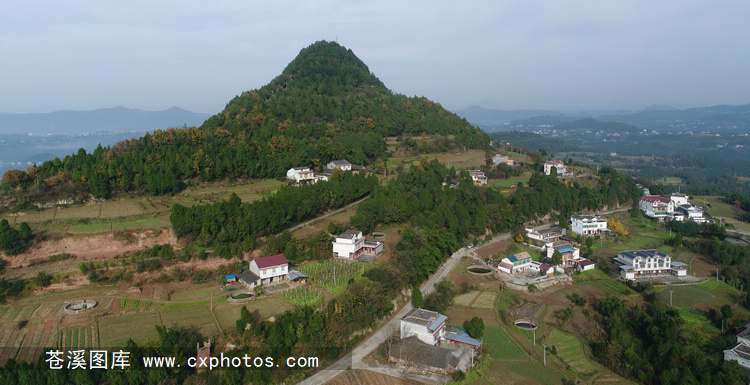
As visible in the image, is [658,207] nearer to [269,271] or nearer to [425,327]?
[425,327]

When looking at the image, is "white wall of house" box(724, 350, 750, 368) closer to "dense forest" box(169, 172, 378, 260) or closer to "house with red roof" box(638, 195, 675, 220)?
"dense forest" box(169, 172, 378, 260)

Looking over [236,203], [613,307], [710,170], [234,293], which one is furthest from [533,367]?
[710,170]

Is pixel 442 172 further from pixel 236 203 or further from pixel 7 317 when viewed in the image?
pixel 7 317

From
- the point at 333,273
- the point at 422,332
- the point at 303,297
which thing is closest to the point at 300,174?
the point at 333,273

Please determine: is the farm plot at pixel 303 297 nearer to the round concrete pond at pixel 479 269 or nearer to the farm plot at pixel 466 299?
the farm plot at pixel 466 299

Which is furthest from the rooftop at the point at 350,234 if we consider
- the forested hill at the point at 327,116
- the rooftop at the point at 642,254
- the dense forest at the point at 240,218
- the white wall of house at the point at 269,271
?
the rooftop at the point at 642,254

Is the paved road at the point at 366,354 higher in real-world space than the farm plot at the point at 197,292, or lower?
lower
